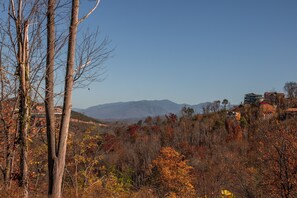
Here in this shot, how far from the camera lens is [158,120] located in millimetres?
89438

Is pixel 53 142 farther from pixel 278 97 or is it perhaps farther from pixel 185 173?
pixel 278 97

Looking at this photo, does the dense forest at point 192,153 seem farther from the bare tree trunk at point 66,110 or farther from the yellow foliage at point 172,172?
the bare tree trunk at point 66,110

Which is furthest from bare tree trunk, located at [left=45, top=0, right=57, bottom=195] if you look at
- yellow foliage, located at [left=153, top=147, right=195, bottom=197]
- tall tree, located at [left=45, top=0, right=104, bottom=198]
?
yellow foliage, located at [left=153, top=147, right=195, bottom=197]

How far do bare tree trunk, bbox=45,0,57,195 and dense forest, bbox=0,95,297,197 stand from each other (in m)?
0.85

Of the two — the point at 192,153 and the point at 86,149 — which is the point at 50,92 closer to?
the point at 86,149

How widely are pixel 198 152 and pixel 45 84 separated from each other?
5366 cm

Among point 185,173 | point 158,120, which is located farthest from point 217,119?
point 185,173

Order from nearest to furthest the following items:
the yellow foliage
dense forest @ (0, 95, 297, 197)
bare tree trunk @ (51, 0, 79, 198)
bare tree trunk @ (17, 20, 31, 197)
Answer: bare tree trunk @ (51, 0, 79, 198), bare tree trunk @ (17, 20, 31, 197), dense forest @ (0, 95, 297, 197), the yellow foliage

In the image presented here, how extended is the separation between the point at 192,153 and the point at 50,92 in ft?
177

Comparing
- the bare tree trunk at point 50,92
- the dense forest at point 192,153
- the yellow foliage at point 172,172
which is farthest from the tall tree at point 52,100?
the yellow foliage at point 172,172

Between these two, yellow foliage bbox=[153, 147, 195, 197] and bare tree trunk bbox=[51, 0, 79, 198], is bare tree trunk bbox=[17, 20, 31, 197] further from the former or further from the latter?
yellow foliage bbox=[153, 147, 195, 197]

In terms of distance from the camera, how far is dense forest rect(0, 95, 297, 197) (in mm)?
14039

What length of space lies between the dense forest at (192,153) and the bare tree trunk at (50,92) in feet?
2.78

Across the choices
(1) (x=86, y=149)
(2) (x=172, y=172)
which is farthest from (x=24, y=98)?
(2) (x=172, y=172)
